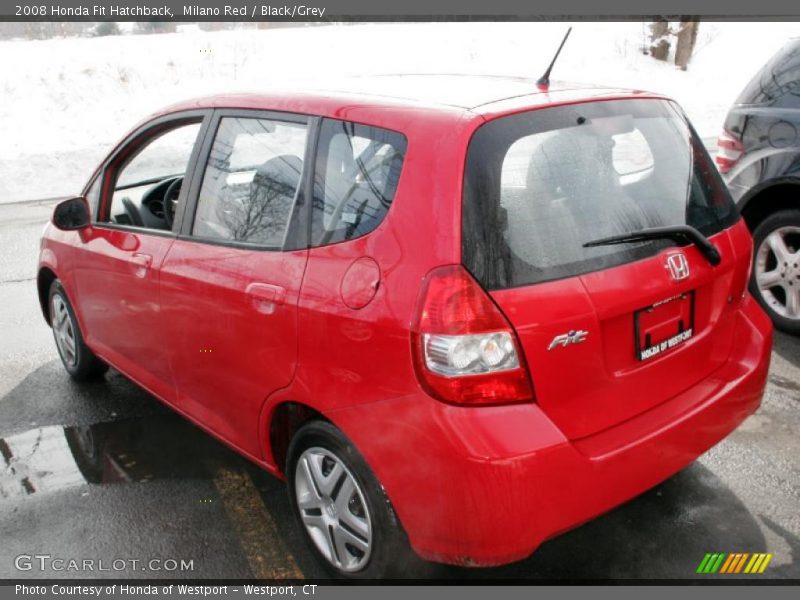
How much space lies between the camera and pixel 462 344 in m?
2.20

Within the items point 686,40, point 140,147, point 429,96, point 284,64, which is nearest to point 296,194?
point 429,96

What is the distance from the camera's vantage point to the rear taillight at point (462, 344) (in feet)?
7.22

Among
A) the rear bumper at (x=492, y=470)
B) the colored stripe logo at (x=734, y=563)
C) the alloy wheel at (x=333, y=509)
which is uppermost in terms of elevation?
the rear bumper at (x=492, y=470)

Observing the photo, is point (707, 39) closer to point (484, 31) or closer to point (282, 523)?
point (484, 31)

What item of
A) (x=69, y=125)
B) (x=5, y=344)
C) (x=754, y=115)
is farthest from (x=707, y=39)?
(x=5, y=344)

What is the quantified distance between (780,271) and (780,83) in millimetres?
1264

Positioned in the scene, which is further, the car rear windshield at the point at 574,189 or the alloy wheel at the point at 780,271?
the alloy wheel at the point at 780,271

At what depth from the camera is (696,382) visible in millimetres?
2719

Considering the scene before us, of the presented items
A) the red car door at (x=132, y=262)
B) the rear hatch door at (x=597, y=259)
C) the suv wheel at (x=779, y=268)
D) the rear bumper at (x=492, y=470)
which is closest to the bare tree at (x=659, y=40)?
the suv wheel at (x=779, y=268)

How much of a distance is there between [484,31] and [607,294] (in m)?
27.6

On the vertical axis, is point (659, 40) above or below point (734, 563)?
above

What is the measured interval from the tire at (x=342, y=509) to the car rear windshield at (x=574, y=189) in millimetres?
779

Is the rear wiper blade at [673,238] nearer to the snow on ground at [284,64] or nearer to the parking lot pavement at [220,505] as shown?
the parking lot pavement at [220,505]

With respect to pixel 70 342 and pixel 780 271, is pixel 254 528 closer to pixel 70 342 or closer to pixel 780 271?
pixel 70 342
